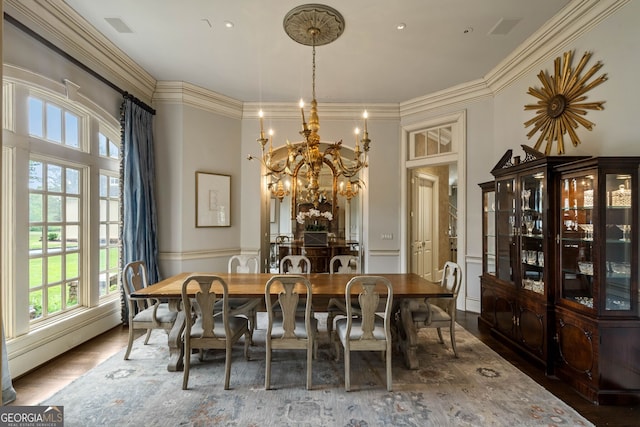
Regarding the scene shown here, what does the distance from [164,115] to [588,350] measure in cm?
561

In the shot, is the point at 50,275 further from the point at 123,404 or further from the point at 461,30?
the point at 461,30

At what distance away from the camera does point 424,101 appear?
17.3ft

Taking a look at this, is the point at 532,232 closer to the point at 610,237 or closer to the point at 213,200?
the point at 610,237

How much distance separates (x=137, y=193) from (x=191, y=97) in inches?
66.7

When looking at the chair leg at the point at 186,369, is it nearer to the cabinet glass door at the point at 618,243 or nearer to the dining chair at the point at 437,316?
the dining chair at the point at 437,316

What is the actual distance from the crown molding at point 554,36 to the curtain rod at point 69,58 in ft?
15.5

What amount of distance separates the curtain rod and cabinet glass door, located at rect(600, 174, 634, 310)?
497cm

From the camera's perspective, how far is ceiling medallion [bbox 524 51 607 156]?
3.12m

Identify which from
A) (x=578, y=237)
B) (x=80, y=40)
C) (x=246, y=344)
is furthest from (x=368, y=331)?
(x=80, y=40)

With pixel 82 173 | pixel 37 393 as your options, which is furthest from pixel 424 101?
pixel 37 393

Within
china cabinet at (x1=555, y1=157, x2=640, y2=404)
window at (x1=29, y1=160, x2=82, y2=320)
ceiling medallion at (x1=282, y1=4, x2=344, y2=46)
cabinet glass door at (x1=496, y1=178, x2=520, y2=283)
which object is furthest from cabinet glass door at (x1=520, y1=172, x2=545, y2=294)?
window at (x1=29, y1=160, x2=82, y2=320)

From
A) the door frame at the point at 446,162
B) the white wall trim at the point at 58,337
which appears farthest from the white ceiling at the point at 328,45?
the white wall trim at the point at 58,337

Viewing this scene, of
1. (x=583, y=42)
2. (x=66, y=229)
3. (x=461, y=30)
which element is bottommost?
(x=66, y=229)

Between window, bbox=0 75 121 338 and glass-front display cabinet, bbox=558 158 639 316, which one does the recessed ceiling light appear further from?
glass-front display cabinet, bbox=558 158 639 316
